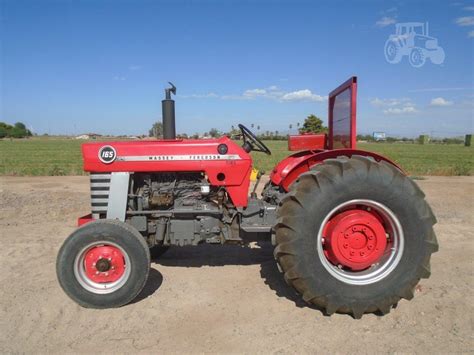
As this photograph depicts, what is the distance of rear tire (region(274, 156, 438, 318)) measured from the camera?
3.21 meters

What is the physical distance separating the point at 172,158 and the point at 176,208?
0.53 meters

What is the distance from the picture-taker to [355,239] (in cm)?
343

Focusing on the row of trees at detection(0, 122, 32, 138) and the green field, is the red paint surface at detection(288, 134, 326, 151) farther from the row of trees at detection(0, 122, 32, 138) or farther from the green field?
the row of trees at detection(0, 122, 32, 138)

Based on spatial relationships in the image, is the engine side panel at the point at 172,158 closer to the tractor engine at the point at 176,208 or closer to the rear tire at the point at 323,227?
the tractor engine at the point at 176,208

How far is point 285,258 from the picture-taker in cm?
322

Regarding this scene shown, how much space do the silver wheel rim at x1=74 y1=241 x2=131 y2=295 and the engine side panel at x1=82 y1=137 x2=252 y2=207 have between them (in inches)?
31.3

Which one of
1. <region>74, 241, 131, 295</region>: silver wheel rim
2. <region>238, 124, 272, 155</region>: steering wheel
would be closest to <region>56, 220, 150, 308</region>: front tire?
<region>74, 241, 131, 295</region>: silver wheel rim

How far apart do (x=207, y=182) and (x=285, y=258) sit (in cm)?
120

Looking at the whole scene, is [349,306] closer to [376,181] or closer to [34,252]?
[376,181]

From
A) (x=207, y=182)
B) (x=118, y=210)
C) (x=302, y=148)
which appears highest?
(x=302, y=148)

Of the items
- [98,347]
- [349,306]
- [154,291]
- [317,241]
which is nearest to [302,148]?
[317,241]

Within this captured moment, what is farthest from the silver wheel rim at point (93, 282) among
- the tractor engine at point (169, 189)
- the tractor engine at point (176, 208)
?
the tractor engine at point (169, 189)

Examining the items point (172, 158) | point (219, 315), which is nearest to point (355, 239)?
point (219, 315)

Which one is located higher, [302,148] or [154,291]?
[302,148]
